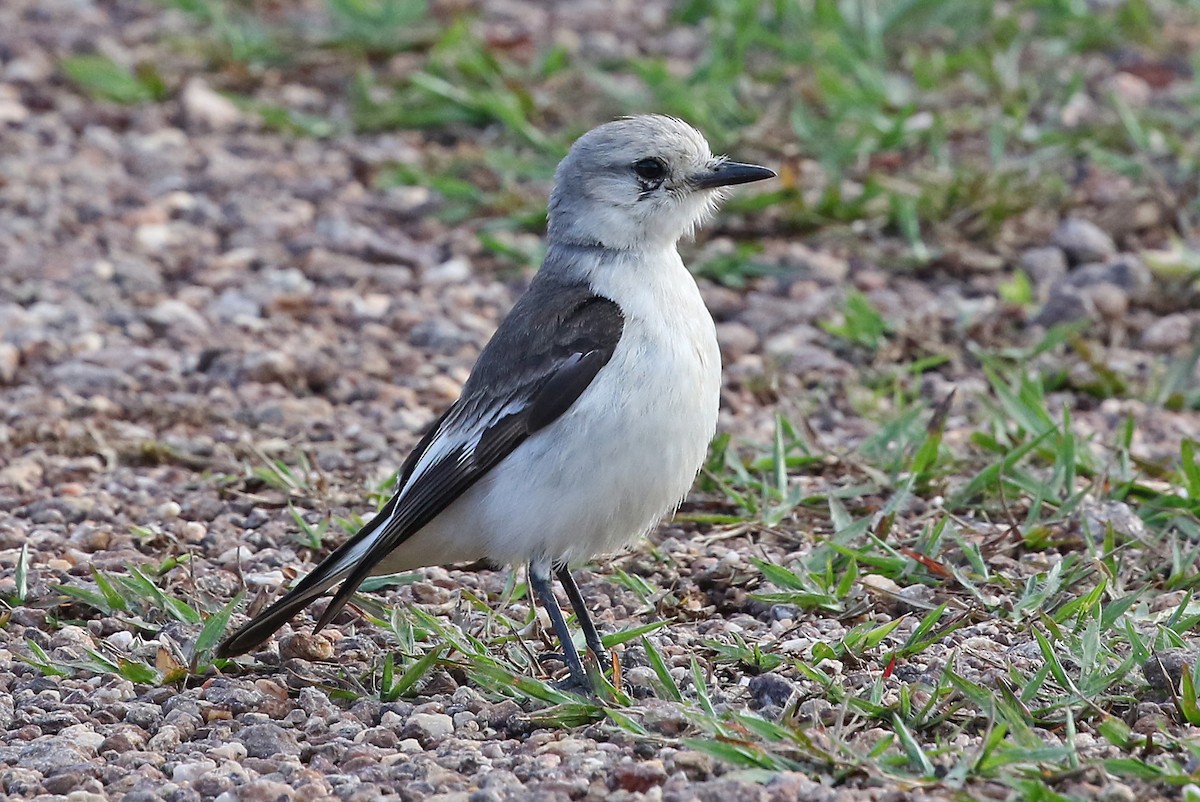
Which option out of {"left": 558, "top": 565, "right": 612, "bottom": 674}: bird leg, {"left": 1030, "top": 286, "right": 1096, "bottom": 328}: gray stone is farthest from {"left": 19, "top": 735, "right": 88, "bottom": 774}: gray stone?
{"left": 1030, "top": 286, "right": 1096, "bottom": 328}: gray stone

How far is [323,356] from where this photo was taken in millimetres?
7438

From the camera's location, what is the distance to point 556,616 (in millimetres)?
5008

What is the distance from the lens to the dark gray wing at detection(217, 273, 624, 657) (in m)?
4.92

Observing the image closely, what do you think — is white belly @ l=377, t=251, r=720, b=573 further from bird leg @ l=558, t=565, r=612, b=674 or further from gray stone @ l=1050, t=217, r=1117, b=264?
gray stone @ l=1050, t=217, r=1117, b=264

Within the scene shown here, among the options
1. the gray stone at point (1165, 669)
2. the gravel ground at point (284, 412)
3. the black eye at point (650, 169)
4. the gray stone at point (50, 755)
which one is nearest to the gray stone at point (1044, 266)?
the gravel ground at point (284, 412)

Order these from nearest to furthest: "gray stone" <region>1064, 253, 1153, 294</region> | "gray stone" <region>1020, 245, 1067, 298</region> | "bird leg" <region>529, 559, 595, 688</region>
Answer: "bird leg" <region>529, 559, 595, 688</region> → "gray stone" <region>1064, 253, 1153, 294</region> → "gray stone" <region>1020, 245, 1067, 298</region>

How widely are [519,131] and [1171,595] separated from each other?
480cm

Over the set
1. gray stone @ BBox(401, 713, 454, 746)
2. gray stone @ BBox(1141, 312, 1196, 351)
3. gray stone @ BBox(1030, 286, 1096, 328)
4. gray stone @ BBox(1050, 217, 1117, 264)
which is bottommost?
gray stone @ BBox(401, 713, 454, 746)

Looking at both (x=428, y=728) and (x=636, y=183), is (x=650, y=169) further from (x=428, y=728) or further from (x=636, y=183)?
(x=428, y=728)

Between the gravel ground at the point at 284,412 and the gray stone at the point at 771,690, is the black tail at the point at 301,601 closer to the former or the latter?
the gravel ground at the point at 284,412

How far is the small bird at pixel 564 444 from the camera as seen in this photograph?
4.94 metres

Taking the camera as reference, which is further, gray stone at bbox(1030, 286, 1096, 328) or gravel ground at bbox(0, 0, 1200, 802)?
gray stone at bbox(1030, 286, 1096, 328)

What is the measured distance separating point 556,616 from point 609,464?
1.51 feet

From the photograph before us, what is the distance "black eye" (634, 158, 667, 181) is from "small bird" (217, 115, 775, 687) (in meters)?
0.29
